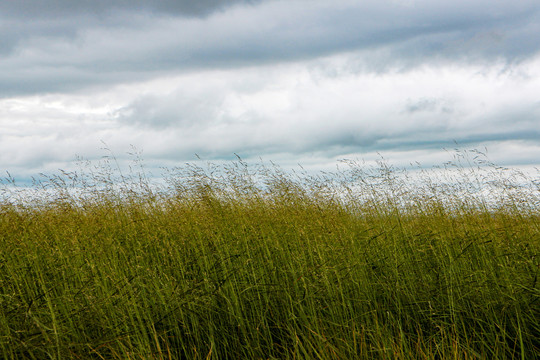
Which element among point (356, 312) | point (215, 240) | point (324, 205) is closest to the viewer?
point (356, 312)

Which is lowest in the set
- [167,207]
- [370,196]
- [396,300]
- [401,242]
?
[396,300]

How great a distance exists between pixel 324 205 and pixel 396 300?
1856 millimetres

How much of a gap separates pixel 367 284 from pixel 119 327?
1842mm

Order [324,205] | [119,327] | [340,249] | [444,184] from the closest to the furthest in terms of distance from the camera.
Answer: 1. [119,327]
2. [340,249]
3. [324,205]
4. [444,184]

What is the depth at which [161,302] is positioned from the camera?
2.92 meters

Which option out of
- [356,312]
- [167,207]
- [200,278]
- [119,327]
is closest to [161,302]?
[119,327]

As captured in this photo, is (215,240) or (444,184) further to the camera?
(444,184)

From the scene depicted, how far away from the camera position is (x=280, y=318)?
3012mm

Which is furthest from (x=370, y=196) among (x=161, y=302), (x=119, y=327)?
(x=119, y=327)

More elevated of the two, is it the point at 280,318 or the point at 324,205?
the point at 324,205

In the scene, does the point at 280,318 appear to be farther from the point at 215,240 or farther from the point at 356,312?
the point at 215,240

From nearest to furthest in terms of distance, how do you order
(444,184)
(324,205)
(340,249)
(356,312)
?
(356,312), (340,249), (324,205), (444,184)

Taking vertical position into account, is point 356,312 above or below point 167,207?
below

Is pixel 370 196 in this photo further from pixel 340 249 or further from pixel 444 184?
pixel 340 249
